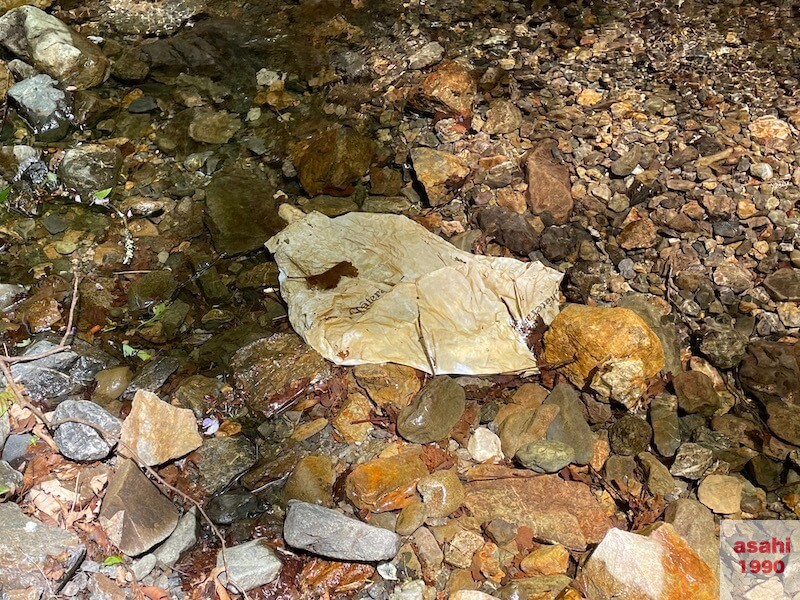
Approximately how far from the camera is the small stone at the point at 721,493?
2.29 m

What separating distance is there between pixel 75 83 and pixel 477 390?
3.41 meters

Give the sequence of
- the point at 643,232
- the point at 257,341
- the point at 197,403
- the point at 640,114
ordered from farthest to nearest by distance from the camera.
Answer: the point at 640,114 → the point at 643,232 → the point at 257,341 → the point at 197,403

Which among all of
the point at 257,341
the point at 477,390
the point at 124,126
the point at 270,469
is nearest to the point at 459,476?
the point at 477,390

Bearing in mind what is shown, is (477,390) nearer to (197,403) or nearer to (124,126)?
(197,403)

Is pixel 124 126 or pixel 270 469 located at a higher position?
pixel 124 126

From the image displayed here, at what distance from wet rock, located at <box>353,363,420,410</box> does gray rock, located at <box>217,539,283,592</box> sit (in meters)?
0.77

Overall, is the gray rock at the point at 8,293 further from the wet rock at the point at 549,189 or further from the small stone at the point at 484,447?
the wet rock at the point at 549,189

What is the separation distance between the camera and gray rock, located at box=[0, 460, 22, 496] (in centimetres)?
216

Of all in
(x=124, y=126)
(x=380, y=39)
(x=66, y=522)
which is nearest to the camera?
(x=66, y=522)

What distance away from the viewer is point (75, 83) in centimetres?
402

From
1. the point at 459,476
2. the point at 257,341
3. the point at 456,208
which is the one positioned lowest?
the point at 459,476

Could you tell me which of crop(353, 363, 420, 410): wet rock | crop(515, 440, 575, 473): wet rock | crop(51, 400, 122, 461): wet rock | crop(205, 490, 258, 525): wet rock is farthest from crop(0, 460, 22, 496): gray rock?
crop(515, 440, 575, 473): wet rock

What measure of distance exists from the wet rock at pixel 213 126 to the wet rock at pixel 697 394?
291 centimetres

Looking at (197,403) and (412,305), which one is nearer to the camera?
(197,403)
